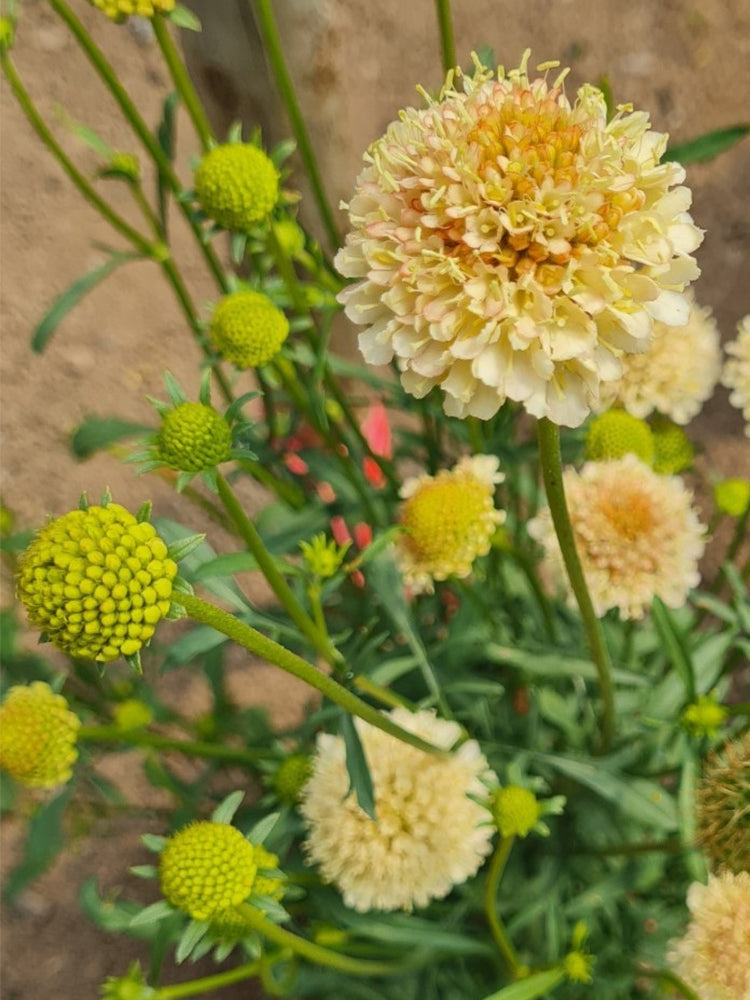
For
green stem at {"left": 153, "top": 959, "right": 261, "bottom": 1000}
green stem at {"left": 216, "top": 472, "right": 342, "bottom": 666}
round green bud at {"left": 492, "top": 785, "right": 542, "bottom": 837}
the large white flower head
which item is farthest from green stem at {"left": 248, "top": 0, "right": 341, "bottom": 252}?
green stem at {"left": 153, "top": 959, "right": 261, "bottom": 1000}

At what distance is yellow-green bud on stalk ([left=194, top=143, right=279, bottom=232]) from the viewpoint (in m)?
0.90

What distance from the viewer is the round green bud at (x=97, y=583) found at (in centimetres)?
58

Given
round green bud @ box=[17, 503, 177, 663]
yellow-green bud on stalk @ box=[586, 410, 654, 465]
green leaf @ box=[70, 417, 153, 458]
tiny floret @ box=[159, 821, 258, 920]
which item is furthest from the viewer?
green leaf @ box=[70, 417, 153, 458]

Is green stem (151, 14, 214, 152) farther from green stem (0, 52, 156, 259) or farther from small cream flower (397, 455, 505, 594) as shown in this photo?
small cream flower (397, 455, 505, 594)

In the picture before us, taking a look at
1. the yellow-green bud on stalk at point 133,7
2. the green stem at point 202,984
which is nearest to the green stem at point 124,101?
the yellow-green bud on stalk at point 133,7

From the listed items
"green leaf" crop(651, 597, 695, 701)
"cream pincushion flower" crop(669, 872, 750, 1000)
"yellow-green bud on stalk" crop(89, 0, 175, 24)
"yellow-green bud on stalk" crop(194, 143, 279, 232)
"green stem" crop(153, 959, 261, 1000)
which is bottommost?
"green stem" crop(153, 959, 261, 1000)

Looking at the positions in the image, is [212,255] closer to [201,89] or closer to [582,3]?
[201,89]

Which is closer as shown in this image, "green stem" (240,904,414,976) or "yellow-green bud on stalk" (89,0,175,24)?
"green stem" (240,904,414,976)

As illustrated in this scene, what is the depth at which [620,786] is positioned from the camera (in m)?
1.08

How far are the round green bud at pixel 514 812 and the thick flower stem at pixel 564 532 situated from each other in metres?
0.15

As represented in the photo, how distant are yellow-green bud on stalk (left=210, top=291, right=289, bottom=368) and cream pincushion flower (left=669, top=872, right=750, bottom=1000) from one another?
28.0 inches

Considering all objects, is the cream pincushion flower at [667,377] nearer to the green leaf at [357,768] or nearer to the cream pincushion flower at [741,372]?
the cream pincushion flower at [741,372]

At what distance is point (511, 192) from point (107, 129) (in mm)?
2031

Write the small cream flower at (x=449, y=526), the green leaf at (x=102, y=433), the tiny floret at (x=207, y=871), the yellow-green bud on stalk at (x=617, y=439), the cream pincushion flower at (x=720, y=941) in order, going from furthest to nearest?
the green leaf at (x=102, y=433)
the yellow-green bud on stalk at (x=617, y=439)
the small cream flower at (x=449, y=526)
the cream pincushion flower at (x=720, y=941)
the tiny floret at (x=207, y=871)
